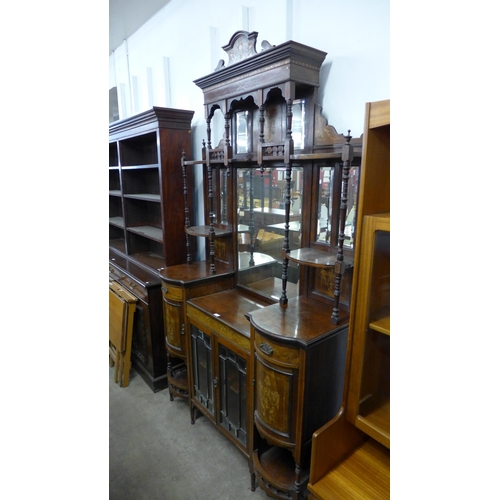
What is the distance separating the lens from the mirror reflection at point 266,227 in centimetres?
198

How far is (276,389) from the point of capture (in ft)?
5.25

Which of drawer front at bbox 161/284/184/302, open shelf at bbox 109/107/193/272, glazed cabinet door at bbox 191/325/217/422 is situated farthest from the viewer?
open shelf at bbox 109/107/193/272

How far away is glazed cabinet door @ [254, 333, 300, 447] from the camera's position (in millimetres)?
1530

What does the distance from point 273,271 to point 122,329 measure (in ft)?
5.16

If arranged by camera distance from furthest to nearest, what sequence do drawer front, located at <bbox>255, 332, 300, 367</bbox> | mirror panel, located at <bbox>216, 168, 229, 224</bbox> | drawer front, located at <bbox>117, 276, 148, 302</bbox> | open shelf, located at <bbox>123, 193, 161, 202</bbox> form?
open shelf, located at <bbox>123, 193, 161, 202</bbox>, drawer front, located at <bbox>117, 276, 148, 302</bbox>, mirror panel, located at <bbox>216, 168, 229, 224</bbox>, drawer front, located at <bbox>255, 332, 300, 367</bbox>

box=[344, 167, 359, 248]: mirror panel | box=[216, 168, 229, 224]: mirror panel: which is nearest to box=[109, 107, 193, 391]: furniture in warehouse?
box=[216, 168, 229, 224]: mirror panel

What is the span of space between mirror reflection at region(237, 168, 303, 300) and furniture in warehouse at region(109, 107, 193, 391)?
0.70 meters

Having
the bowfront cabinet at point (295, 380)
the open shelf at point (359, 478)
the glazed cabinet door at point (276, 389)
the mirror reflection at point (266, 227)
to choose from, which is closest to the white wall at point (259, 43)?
the mirror reflection at point (266, 227)

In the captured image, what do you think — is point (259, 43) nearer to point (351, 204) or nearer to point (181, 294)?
point (351, 204)

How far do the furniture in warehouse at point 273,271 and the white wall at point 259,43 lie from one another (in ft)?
0.40

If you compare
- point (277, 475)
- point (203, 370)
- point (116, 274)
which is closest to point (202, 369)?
point (203, 370)

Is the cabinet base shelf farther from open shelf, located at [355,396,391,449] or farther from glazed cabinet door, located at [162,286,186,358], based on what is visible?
glazed cabinet door, located at [162,286,186,358]
